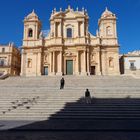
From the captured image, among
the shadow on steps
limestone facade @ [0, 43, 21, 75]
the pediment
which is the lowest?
the shadow on steps

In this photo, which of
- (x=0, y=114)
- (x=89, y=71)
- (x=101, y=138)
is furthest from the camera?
(x=89, y=71)

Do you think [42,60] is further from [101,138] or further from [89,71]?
[101,138]

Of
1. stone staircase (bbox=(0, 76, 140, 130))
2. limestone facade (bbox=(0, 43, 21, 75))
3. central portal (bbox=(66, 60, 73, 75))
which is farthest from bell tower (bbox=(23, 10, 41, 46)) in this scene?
stone staircase (bbox=(0, 76, 140, 130))

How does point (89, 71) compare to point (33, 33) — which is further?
point (33, 33)

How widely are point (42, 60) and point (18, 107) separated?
2420 cm

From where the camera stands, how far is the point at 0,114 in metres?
13.1

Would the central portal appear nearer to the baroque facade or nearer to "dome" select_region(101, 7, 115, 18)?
the baroque facade

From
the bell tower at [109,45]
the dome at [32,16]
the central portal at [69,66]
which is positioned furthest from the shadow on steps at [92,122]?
the dome at [32,16]

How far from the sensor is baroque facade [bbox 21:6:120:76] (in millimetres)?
36844

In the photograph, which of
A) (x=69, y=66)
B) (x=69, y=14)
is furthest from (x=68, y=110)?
(x=69, y=14)

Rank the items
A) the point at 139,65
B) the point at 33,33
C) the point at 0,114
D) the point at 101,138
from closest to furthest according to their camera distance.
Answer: the point at 101,138, the point at 0,114, the point at 33,33, the point at 139,65

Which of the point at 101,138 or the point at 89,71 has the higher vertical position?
the point at 89,71

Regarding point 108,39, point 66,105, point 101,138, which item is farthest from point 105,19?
point 101,138

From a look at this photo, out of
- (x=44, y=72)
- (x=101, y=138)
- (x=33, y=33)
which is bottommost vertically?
(x=101, y=138)
